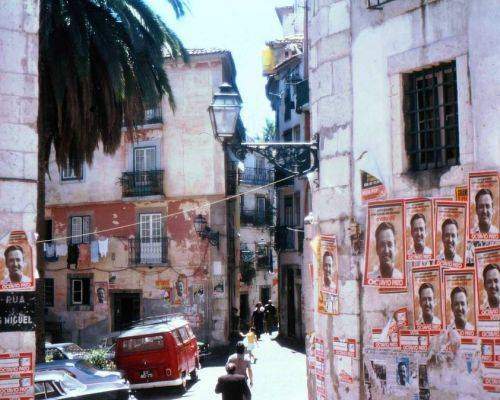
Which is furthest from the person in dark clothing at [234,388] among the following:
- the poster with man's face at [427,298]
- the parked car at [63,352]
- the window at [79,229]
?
the window at [79,229]

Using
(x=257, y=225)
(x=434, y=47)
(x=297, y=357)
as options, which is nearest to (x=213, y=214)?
(x=297, y=357)

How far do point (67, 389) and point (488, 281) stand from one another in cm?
797

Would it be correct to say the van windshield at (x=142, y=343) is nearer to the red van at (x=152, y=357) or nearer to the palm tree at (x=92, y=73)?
the red van at (x=152, y=357)

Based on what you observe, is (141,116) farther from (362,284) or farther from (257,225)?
(257,225)

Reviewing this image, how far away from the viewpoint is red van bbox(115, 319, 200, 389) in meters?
18.0

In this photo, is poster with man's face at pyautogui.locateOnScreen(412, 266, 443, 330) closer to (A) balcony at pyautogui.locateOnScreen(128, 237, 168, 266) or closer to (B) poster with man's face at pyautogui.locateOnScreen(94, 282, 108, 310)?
(A) balcony at pyautogui.locateOnScreen(128, 237, 168, 266)

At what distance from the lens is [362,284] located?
8.54 meters

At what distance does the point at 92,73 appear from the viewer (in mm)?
16078

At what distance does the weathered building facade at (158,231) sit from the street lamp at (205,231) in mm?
98

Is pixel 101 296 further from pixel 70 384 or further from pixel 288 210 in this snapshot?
pixel 70 384

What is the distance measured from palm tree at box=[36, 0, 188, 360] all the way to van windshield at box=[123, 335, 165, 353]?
3560 millimetres

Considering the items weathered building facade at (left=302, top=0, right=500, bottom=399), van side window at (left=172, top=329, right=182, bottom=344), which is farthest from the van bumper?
weathered building facade at (left=302, top=0, right=500, bottom=399)

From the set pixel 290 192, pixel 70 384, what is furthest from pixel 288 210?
pixel 70 384

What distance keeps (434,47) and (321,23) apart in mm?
2096
